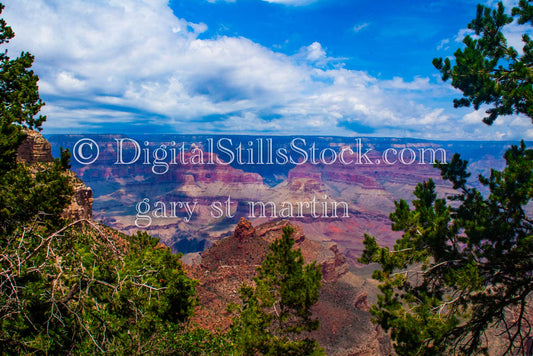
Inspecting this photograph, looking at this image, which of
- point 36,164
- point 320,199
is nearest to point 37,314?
point 36,164

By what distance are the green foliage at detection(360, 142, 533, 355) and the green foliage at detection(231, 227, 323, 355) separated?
3505 mm

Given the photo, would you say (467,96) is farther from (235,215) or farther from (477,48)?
(235,215)

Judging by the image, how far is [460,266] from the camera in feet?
33.8

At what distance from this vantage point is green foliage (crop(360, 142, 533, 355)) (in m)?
9.05

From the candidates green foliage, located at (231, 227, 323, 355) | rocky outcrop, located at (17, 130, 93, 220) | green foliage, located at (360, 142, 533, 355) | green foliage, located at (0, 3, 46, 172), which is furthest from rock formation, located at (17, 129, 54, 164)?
green foliage, located at (360, 142, 533, 355)

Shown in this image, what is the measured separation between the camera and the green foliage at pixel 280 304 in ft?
41.2

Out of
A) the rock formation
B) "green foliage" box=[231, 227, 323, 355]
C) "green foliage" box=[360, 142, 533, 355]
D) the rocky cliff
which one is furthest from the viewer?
the rocky cliff

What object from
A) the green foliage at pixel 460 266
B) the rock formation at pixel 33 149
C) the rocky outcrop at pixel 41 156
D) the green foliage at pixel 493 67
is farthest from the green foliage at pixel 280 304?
the rock formation at pixel 33 149

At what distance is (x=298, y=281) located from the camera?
1325 cm

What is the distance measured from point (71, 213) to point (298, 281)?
50.9 feet

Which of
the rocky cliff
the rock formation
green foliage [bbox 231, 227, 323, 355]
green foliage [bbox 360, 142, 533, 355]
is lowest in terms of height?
the rocky cliff

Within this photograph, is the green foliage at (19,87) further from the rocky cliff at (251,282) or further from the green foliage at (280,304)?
the rocky cliff at (251,282)

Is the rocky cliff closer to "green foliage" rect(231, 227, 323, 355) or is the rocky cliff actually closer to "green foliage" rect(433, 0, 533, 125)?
"green foliage" rect(231, 227, 323, 355)

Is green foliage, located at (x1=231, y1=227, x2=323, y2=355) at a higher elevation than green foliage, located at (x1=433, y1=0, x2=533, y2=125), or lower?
lower
